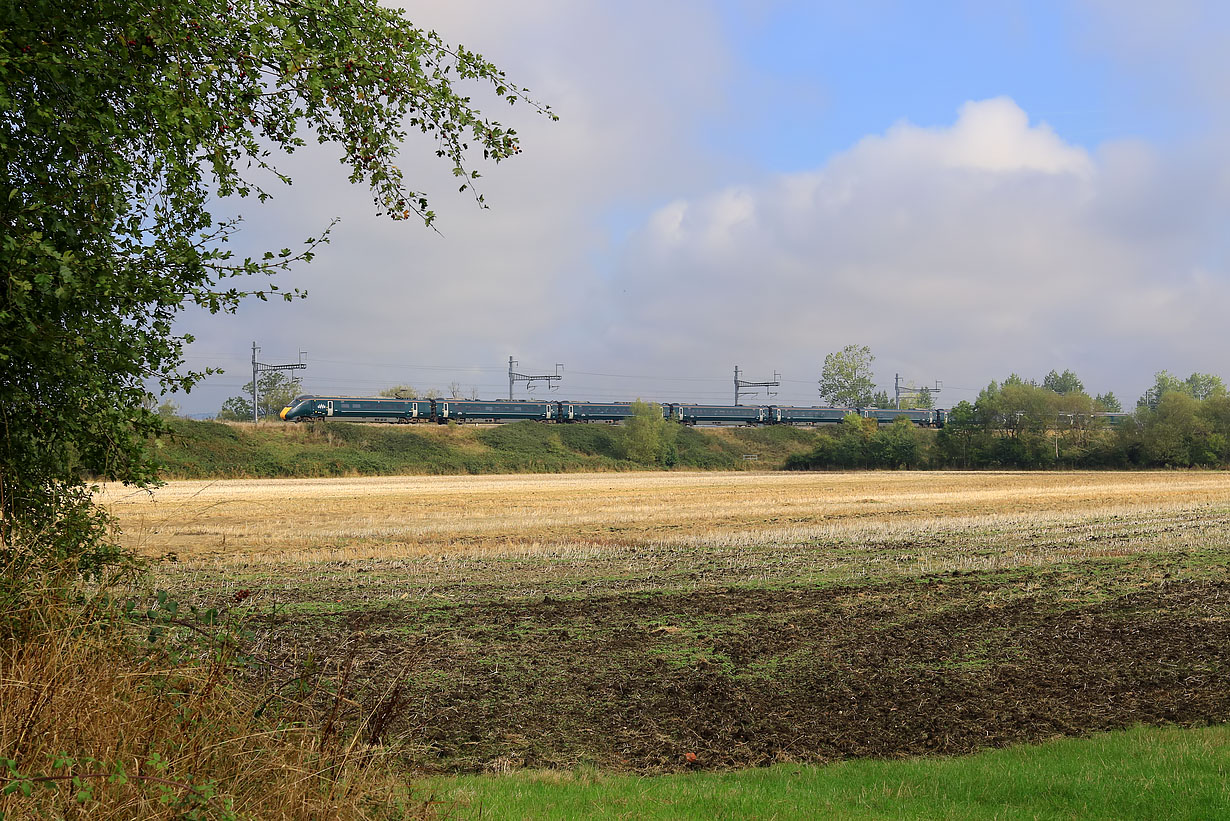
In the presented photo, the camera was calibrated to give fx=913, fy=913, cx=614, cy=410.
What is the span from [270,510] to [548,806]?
34.2 meters

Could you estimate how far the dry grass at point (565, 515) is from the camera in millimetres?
25050

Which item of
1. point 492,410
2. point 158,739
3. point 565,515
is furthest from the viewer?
point 492,410

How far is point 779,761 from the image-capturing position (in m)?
8.71

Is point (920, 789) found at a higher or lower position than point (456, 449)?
lower

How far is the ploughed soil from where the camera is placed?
29.9ft

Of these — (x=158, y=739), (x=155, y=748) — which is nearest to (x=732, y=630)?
(x=158, y=739)

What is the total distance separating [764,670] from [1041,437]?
297 ft

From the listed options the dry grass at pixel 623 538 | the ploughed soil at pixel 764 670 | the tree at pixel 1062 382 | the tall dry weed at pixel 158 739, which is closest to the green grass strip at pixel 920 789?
the ploughed soil at pixel 764 670

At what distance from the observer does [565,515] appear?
114ft

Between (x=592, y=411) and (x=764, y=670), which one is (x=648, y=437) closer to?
(x=592, y=411)

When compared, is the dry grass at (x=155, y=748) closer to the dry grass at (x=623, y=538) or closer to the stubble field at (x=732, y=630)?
the stubble field at (x=732, y=630)

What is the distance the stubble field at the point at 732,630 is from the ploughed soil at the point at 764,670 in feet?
0.15

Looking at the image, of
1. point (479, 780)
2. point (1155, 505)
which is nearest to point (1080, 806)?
point (479, 780)

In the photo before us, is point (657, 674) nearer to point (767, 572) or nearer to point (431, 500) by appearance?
point (767, 572)
